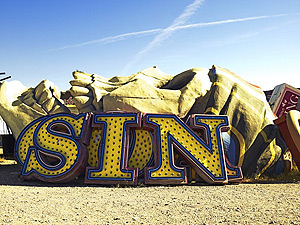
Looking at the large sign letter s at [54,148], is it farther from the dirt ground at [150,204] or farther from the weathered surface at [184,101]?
the weathered surface at [184,101]

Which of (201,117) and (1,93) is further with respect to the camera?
(1,93)

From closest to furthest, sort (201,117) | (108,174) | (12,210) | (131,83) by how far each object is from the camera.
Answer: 1. (12,210)
2. (108,174)
3. (201,117)
4. (131,83)

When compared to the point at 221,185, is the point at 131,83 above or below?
above

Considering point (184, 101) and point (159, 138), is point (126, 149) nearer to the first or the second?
point (159, 138)

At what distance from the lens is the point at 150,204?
5125mm

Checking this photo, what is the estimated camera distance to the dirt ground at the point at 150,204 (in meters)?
4.26

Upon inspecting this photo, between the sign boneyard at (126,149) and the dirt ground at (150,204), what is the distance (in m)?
0.31

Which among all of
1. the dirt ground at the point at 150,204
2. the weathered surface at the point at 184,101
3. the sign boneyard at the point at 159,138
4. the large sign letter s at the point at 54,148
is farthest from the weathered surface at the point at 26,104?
the dirt ground at the point at 150,204

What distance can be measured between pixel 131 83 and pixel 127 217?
547 centimetres

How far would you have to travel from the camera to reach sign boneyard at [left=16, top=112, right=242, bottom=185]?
7.03 meters

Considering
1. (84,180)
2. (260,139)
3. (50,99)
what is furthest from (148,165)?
(50,99)

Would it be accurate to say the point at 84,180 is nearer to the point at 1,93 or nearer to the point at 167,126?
the point at 167,126

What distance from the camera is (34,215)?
443cm

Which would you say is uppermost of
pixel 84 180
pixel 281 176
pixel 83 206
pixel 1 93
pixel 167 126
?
pixel 1 93
